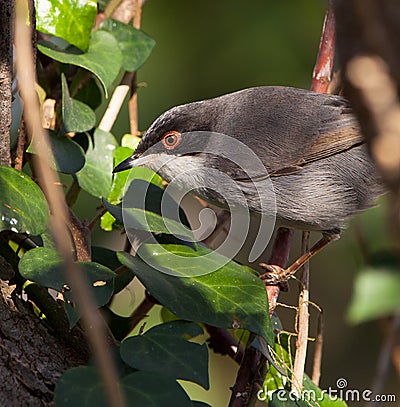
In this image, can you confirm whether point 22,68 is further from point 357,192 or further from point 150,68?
point 150,68

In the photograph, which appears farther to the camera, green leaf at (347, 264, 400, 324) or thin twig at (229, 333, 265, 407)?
thin twig at (229, 333, 265, 407)

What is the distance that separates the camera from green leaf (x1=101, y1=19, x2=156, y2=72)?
3.16m

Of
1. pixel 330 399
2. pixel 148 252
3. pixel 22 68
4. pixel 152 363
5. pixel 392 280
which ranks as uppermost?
pixel 22 68

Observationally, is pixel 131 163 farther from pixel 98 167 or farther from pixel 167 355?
pixel 167 355

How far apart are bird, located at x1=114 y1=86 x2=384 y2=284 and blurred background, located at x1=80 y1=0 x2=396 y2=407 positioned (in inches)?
61.5

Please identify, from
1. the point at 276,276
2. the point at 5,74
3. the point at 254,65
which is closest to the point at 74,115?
the point at 5,74

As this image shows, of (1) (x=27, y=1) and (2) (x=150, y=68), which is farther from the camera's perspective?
(2) (x=150, y=68)

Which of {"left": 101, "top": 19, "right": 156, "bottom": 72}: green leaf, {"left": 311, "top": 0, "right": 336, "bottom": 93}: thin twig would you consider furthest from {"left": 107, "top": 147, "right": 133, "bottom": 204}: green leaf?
{"left": 311, "top": 0, "right": 336, "bottom": 93}: thin twig

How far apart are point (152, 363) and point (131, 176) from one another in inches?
48.2

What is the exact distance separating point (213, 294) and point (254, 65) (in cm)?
363

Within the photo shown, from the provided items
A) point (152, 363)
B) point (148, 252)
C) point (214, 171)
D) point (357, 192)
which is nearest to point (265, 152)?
point (214, 171)

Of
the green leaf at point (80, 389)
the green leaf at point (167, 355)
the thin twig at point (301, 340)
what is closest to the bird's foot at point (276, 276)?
the thin twig at point (301, 340)

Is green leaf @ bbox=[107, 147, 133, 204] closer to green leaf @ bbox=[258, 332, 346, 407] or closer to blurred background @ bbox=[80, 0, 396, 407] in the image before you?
green leaf @ bbox=[258, 332, 346, 407]

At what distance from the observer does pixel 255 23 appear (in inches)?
209
